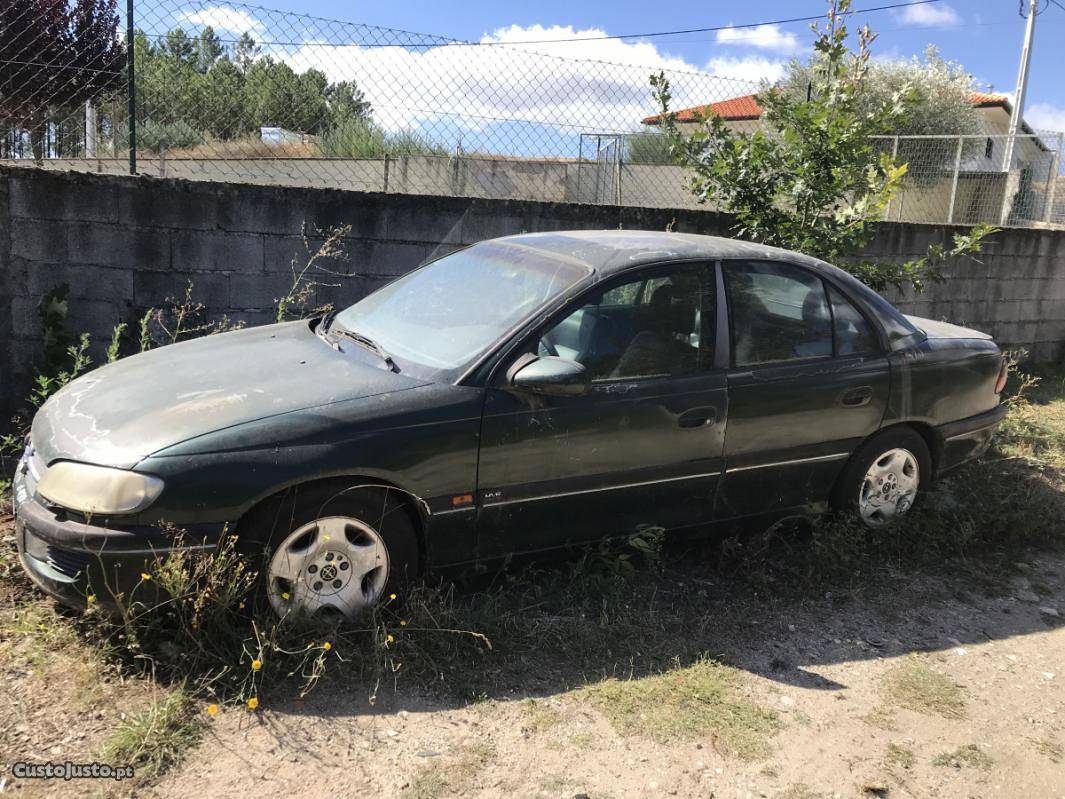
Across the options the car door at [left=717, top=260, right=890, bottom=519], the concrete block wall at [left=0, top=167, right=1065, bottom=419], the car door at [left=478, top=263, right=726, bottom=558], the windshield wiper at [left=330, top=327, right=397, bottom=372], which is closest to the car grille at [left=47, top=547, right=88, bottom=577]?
the windshield wiper at [left=330, top=327, right=397, bottom=372]

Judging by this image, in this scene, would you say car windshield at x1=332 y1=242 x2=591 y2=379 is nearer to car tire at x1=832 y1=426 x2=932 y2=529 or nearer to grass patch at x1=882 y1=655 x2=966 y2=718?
car tire at x1=832 y1=426 x2=932 y2=529

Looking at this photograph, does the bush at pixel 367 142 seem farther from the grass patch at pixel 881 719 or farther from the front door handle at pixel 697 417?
the grass patch at pixel 881 719

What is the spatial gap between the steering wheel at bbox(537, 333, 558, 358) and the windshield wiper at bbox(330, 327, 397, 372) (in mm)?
585

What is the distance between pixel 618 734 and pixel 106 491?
6.08 feet

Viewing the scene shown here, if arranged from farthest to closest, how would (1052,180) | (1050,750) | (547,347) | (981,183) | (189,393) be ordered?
(981,183), (1052,180), (547,347), (189,393), (1050,750)

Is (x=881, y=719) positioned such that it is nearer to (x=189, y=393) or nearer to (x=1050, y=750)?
(x=1050, y=750)

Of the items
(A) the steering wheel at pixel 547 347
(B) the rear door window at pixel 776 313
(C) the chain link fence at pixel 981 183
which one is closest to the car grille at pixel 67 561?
(A) the steering wheel at pixel 547 347

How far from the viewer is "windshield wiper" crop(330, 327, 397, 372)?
3443 millimetres

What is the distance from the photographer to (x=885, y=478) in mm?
4434

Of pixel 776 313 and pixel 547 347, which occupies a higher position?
pixel 776 313

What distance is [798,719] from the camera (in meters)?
3.03

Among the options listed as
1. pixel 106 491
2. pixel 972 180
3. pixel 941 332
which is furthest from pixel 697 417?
pixel 972 180

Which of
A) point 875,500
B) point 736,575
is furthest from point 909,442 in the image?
point 736,575

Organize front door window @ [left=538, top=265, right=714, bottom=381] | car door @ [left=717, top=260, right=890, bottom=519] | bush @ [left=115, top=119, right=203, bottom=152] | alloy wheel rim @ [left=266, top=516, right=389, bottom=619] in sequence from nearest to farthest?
alloy wheel rim @ [left=266, top=516, right=389, bottom=619] < front door window @ [left=538, top=265, right=714, bottom=381] < car door @ [left=717, top=260, right=890, bottom=519] < bush @ [left=115, top=119, right=203, bottom=152]
